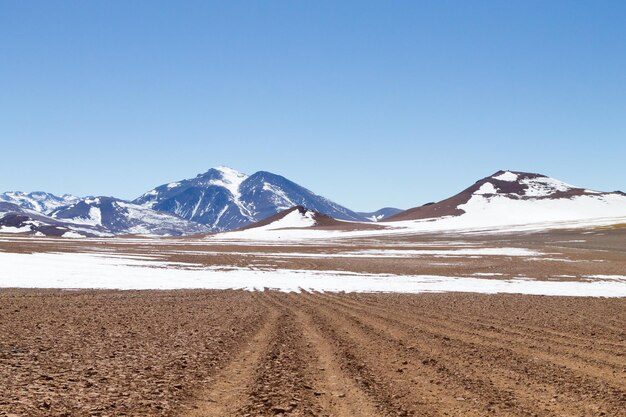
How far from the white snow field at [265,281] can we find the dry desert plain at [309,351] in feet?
2.31

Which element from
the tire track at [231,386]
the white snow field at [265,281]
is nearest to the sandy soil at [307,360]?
the tire track at [231,386]

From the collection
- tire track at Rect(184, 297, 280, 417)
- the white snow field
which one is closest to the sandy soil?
tire track at Rect(184, 297, 280, 417)

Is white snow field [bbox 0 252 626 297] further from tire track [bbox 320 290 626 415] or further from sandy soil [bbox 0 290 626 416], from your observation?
tire track [bbox 320 290 626 415]

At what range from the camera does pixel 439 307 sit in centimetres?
2245

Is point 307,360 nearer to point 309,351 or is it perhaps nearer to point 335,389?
point 309,351

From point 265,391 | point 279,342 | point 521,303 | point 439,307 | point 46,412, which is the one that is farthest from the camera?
point 521,303

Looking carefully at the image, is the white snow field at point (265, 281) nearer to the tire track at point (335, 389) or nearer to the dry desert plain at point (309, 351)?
the dry desert plain at point (309, 351)

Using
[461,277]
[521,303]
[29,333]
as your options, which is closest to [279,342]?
[29,333]

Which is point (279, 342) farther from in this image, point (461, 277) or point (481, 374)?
point (461, 277)

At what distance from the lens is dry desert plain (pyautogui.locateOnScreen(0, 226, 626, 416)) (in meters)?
8.99

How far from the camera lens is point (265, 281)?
34.8 metres

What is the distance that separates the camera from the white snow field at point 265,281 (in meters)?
30.1

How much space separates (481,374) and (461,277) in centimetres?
2816

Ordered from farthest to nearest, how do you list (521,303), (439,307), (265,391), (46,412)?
(521,303) < (439,307) < (265,391) < (46,412)
